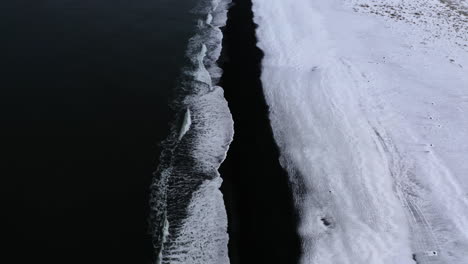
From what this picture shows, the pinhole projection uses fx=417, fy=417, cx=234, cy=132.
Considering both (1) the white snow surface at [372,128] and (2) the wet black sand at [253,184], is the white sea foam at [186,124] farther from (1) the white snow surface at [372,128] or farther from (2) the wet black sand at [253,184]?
(1) the white snow surface at [372,128]

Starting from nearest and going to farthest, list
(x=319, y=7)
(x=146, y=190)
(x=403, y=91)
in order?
(x=146, y=190) < (x=403, y=91) < (x=319, y=7)

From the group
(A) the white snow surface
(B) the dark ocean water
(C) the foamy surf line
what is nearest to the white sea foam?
(C) the foamy surf line

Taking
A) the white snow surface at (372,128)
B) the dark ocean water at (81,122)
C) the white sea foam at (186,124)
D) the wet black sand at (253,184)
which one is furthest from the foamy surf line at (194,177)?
the white snow surface at (372,128)

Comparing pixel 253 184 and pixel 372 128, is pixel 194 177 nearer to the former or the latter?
pixel 253 184

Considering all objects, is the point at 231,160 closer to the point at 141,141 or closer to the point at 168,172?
the point at 168,172

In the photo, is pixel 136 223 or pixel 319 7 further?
pixel 319 7

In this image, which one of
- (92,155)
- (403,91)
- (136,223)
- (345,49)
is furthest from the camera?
(345,49)

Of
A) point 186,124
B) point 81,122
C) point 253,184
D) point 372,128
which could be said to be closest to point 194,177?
point 253,184

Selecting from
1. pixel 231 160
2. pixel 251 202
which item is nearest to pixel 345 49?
pixel 231 160
